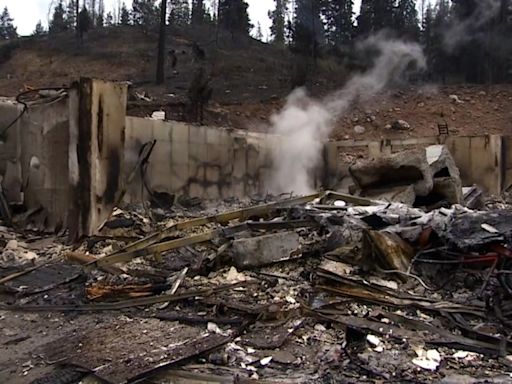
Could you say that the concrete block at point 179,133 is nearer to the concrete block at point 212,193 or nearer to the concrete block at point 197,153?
the concrete block at point 197,153

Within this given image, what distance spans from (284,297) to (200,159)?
6.12 m

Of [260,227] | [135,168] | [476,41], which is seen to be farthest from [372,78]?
[260,227]

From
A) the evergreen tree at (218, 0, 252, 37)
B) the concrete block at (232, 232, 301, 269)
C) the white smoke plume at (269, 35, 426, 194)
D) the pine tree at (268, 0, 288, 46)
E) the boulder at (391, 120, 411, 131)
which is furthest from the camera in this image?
the pine tree at (268, 0, 288, 46)

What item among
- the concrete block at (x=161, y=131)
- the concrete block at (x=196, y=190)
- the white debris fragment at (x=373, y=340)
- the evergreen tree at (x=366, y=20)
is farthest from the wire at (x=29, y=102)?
the evergreen tree at (x=366, y=20)

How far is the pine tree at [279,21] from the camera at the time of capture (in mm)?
42438

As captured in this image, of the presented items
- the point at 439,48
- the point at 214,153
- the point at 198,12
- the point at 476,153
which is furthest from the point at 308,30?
the point at 214,153

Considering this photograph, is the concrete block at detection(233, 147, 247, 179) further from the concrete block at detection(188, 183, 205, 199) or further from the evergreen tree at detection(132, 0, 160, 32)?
the evergreen tree at detection(132, 0, 160, 32)

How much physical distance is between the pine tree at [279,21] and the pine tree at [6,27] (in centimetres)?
2162

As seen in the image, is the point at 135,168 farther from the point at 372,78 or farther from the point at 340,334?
the point at 372,78

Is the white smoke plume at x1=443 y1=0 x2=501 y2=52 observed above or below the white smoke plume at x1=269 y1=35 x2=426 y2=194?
above

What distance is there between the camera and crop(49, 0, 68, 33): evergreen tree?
142 ft

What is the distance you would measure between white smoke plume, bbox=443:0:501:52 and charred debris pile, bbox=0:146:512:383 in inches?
954

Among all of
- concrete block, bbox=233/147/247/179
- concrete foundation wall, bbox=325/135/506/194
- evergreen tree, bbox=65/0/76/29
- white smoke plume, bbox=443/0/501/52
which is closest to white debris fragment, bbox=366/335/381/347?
concrete block, bbox=233/147/247/179

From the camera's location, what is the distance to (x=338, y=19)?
113ft
